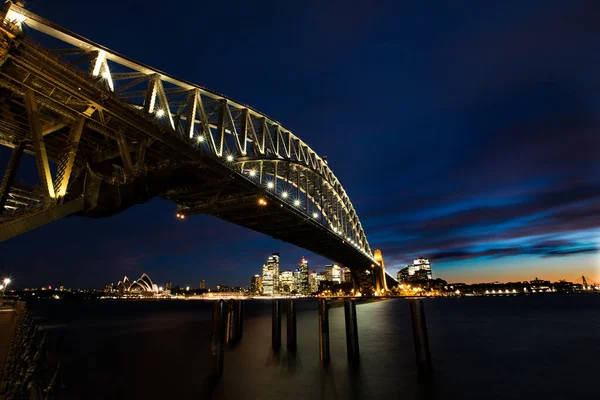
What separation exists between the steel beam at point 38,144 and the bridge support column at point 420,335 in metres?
18.2

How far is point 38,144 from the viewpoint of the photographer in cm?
1397

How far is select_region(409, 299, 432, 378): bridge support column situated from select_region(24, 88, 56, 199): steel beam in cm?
1815

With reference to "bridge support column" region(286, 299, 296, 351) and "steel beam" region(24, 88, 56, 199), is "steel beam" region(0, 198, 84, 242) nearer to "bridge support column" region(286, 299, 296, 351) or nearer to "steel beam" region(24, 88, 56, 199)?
"steel beam" region(24, 88, 56, 199)

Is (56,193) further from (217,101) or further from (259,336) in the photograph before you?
(259,336)

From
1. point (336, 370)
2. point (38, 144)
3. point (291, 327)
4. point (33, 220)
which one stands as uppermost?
point (38, 144)

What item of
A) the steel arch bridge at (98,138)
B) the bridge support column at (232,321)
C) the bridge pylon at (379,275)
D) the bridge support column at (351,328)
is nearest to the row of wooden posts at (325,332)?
the bridge support column at (351,328)

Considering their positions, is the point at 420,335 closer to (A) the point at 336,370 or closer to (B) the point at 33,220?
(A) the point at 336,370

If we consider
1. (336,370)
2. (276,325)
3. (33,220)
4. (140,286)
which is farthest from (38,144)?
(140,286)

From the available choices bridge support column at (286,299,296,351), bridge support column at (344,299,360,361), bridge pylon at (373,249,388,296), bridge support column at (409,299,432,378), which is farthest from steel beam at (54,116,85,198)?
bridge pylon at (373,249,388,296)

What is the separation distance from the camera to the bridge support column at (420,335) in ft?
54.4

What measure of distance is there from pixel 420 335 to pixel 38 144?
20179 mm

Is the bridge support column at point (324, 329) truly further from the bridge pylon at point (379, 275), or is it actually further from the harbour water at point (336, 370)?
the bridge pylon at point (379, 275)

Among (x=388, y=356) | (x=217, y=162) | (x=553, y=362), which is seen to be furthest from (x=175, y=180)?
(x=553, y=362)

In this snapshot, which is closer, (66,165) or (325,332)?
(66,165)
